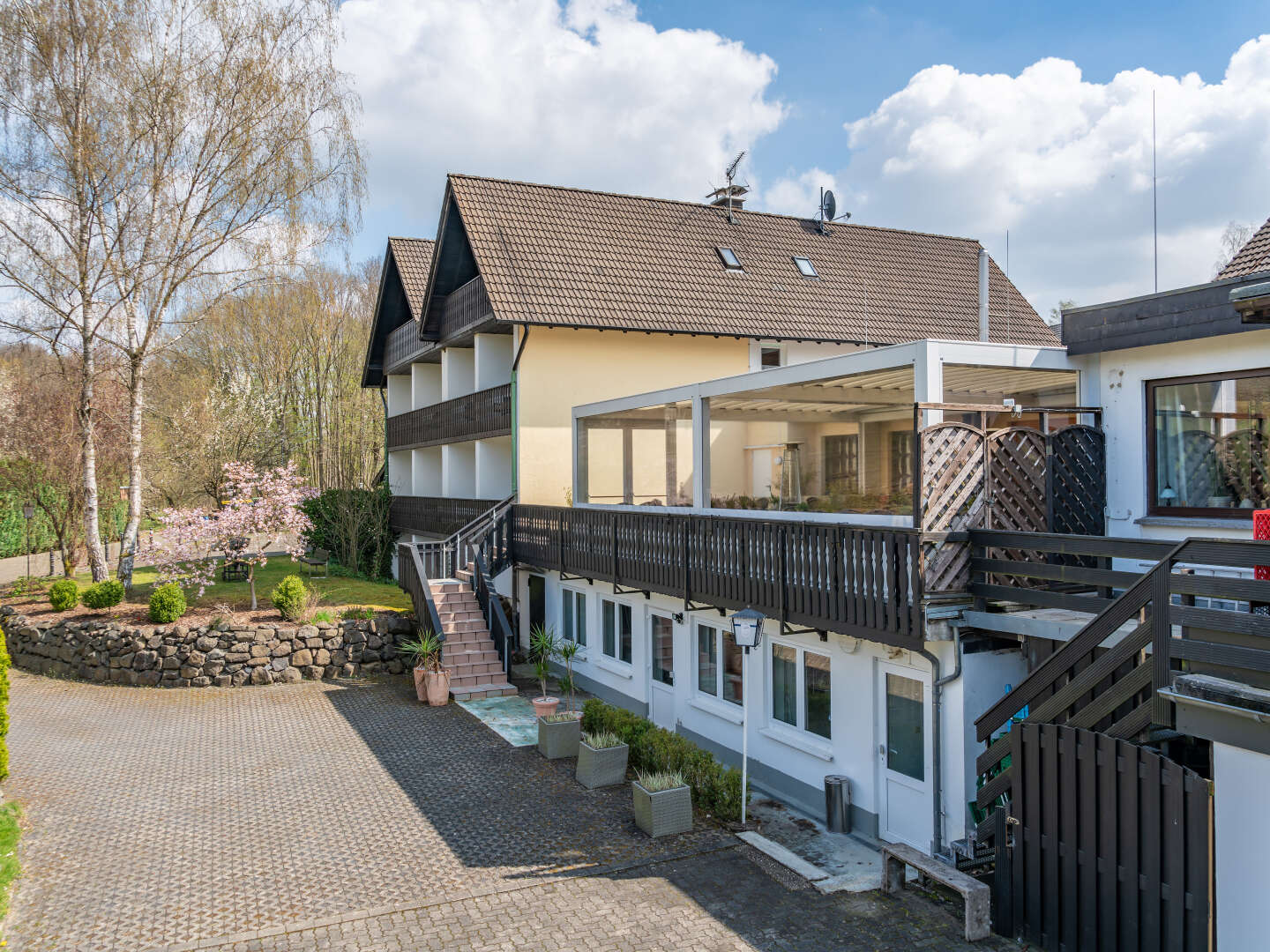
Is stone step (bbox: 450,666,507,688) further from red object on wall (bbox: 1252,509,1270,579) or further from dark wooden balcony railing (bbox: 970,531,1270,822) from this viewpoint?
red object on wall (bbox: 1252,509,1270,579)

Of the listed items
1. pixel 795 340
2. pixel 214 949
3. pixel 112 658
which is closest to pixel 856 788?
pixel 214 949

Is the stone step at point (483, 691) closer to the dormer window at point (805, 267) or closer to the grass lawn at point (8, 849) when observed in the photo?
the grass lawn at point (8, 849)

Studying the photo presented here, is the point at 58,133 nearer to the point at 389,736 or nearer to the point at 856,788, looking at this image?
the point at 389,736

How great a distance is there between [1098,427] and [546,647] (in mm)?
9354

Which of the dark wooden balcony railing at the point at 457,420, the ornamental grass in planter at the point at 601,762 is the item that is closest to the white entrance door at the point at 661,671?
the ornamental grass in planter at the point at 601,762

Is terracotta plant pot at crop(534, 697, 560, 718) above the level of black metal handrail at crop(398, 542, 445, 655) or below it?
below

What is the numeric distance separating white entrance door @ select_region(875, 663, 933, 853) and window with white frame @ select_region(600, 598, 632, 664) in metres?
6.43

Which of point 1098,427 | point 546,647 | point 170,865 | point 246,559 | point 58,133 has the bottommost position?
point 170,865

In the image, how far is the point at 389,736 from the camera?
13555mm

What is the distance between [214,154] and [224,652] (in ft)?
35.3

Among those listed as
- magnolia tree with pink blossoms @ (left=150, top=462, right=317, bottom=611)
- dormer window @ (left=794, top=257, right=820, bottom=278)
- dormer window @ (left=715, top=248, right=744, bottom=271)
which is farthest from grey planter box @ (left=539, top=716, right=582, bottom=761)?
dormer window @ (left=794, top=257, right=820, bottom=278)

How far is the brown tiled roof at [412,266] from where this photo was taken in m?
27.2

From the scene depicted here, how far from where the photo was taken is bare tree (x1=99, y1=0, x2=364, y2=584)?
64.1 feet

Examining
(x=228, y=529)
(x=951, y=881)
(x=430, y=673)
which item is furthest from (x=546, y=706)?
(x=228, y=529)
